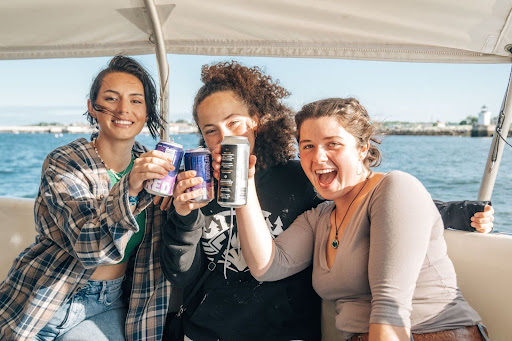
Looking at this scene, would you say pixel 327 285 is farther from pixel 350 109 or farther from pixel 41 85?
pixel 41 85

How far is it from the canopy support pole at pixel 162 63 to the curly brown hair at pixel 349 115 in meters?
1.08

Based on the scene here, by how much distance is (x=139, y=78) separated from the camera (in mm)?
2320

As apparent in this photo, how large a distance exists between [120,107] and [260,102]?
0.72 metres

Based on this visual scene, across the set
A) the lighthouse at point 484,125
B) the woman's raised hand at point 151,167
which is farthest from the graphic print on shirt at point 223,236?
the lighthouse at point 484,125

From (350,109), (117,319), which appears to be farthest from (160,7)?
(117,319)

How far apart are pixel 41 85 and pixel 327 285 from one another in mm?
62311

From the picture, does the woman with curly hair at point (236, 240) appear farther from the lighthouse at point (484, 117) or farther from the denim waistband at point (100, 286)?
the lighthouse at point (484, 117)

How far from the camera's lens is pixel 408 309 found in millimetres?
1549

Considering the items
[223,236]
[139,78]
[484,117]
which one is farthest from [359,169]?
[484,117]

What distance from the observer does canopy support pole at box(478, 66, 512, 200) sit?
99.7 inches

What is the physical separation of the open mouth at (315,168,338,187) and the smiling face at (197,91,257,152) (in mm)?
400

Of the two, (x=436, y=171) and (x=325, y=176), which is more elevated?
(x=325, y=176)

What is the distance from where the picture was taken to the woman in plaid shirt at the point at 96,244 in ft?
6.03

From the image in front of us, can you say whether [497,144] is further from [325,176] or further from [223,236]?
[223,236]
